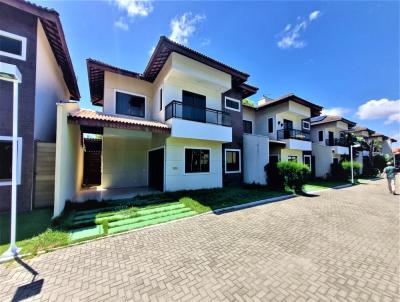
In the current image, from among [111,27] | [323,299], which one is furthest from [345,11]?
[323,299]

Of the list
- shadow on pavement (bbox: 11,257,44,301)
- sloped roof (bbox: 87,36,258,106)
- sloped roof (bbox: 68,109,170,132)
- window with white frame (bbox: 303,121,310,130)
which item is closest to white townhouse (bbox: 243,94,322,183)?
window with white frame (bbox: 303,121,310,130)

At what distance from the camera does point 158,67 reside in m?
11.3

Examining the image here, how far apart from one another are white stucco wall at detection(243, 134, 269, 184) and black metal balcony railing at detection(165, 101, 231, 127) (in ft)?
9.14

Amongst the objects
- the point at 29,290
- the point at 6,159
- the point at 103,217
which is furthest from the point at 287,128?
the point at 6,159

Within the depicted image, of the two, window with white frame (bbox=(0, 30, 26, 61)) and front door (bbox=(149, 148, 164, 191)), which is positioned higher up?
window with white frame (bbox=(0, 30, 26, 61))

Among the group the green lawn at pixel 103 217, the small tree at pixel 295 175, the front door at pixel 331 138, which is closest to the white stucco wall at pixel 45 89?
the green lawn at pixel 103 217

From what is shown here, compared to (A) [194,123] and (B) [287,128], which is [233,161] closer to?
(A) [194,123]

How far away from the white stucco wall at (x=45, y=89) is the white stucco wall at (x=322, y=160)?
25405mm

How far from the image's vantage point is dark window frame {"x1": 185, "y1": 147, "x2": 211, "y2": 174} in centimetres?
1148

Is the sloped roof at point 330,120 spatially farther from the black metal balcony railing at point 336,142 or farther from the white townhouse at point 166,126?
the white townhouse at point 166,126

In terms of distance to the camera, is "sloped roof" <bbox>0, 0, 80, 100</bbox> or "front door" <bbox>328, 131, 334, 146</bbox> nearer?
"sloped roof" <bbox>0, 0, 80, 100</bbox>

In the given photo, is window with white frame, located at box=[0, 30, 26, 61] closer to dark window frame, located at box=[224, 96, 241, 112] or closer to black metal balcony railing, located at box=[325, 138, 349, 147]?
dark window frame, located at box=[224, 96, 241, 112]

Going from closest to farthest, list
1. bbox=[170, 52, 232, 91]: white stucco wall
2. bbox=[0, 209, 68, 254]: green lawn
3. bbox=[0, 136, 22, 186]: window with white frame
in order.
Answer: bbox=[0, 209, 68, 254]: green lawn
bbox=[0, 136, 22, 186]: window with white frame
bbox=[170, 52, 232, 91]: white stucco wall

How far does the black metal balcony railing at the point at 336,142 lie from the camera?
2405cm
